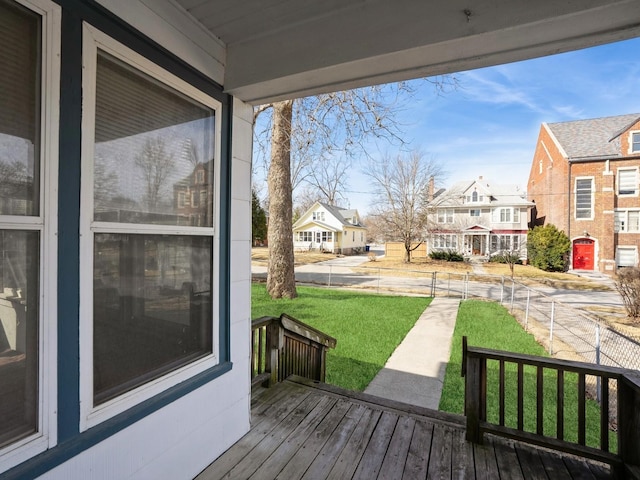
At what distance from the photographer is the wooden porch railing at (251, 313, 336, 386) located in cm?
292

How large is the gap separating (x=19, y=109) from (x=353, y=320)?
629 cm

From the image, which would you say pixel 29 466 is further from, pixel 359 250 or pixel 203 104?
pixel 359 250

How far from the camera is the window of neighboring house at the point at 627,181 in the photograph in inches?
637

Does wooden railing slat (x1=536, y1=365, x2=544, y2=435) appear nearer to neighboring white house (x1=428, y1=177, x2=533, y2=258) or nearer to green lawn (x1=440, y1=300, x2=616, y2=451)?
green lawn (x1=440, y1=300, x2=616, y2=451)

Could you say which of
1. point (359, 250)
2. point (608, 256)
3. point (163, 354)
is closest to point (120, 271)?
point (163, 354)

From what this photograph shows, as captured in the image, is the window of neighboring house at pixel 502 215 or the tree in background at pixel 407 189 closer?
the tree in background at pixel 407 189

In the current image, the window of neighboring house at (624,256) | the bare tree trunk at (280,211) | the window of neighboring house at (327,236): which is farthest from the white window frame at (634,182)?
the window of neighboring house at (327,236)

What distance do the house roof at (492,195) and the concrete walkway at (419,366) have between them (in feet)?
55.2

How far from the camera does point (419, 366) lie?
462 cm

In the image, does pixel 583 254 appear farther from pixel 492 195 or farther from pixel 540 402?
pixel 540 402

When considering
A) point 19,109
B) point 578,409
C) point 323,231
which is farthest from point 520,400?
point 323,231

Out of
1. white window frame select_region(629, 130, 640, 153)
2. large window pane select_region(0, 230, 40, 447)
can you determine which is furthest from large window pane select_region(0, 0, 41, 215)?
white window frame select_region(629, 130, 640, 153)

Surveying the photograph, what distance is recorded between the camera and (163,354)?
168cm

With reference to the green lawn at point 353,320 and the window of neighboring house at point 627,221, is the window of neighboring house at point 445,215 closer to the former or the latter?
the window of neighboring house at point 627,221
